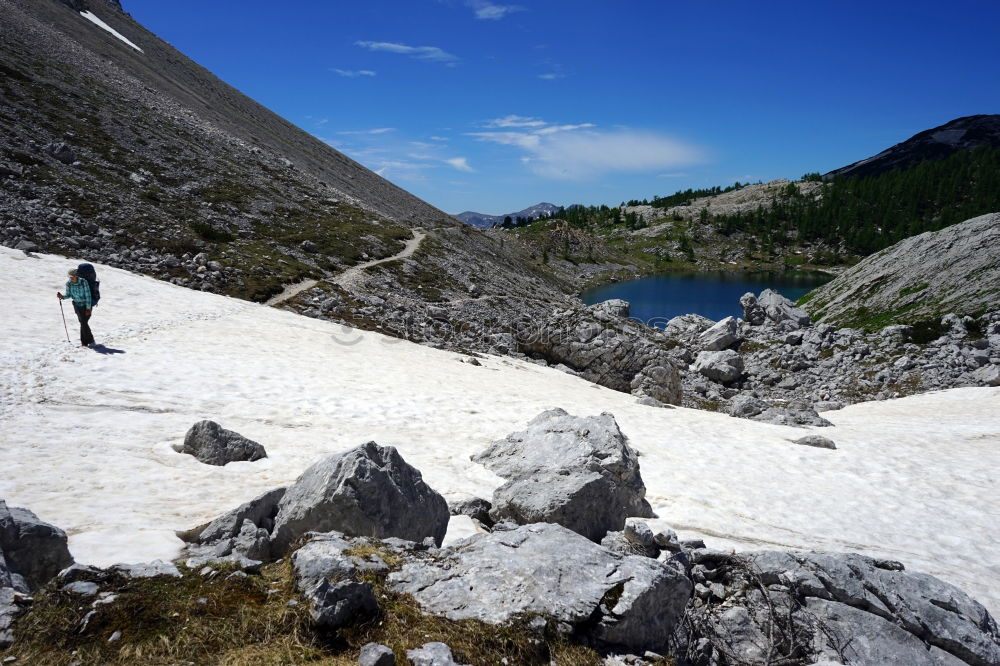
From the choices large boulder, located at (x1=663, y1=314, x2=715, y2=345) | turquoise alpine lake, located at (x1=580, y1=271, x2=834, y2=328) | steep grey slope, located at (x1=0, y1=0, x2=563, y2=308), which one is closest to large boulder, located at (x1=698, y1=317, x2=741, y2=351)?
large boulder, located at (x1=663, y1=314, x2=715, y2=345)

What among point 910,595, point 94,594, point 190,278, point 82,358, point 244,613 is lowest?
point 910,595

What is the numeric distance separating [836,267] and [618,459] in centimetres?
19183

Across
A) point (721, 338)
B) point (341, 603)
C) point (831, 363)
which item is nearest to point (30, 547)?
point (341, 603)

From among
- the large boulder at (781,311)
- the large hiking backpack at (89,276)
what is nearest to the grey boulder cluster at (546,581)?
the large hiking backpack at (89,276)

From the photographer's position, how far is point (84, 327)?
1883 centimetres

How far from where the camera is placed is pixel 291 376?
67.3 feet

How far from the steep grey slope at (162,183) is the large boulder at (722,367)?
104ft

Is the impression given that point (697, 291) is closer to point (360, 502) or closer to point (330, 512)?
point (360, 502)

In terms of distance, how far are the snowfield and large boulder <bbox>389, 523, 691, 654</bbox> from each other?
4262mm

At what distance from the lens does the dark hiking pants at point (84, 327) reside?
741 inches

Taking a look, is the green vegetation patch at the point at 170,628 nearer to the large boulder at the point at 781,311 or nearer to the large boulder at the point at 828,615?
the large boulder at the point at 828,615

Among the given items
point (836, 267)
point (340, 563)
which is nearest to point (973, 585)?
point (340, 563)

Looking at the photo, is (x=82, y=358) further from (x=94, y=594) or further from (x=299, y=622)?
(x=299, y=622)

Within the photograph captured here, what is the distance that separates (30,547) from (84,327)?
1483 centimetres
